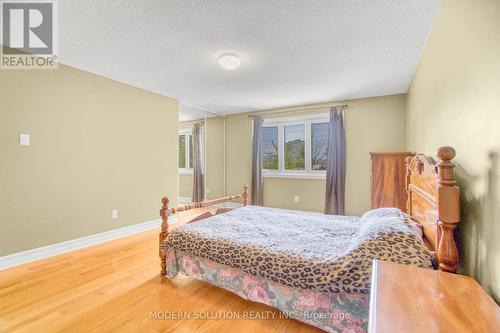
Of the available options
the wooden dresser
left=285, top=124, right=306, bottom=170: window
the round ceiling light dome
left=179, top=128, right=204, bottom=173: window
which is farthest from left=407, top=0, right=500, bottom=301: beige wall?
left=179, top=128, right=204, bottom=173: window

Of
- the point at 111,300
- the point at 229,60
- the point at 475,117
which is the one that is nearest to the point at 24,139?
the point at 111,300

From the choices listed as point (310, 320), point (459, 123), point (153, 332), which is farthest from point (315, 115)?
point (153, 332)

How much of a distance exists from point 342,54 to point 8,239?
4.16m

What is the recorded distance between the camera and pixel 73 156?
3014 mm

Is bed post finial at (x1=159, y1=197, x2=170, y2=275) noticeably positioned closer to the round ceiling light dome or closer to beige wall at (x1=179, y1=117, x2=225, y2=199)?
the round ceiling light dome

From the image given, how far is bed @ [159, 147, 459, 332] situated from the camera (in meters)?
1.27

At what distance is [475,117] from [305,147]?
361 centimetres

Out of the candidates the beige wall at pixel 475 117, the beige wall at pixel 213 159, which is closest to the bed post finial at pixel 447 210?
the beige wall at pixel 475 117

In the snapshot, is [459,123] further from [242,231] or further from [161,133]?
[161,133]

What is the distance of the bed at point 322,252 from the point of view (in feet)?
4.18

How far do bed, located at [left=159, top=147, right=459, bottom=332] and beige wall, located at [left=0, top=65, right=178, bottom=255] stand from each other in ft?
5.40

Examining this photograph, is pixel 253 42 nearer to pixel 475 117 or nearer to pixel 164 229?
pixel 475 117

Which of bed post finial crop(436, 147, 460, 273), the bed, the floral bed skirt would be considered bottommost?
the floral bed skirt

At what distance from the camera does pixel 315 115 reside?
4.64 meters
